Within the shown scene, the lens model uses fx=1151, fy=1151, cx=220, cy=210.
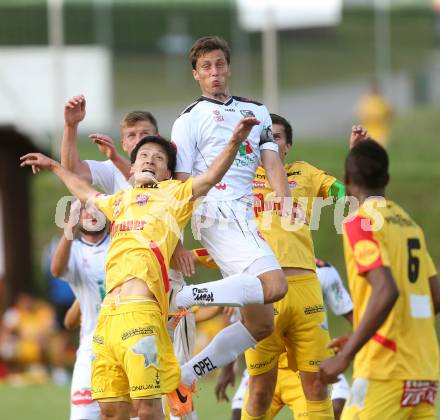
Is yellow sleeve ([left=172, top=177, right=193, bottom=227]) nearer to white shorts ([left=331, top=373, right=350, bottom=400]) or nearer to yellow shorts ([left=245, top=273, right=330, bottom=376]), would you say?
yellow shorts ([left=245, top=273, right=330, bottom=376])

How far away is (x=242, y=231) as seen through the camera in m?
8.06

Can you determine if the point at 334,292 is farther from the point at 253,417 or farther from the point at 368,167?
the point at 368,167

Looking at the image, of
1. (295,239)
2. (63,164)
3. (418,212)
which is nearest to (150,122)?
(63,164)

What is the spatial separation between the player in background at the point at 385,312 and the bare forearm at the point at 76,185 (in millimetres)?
2221

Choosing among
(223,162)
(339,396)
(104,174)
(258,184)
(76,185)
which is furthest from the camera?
(339,396)

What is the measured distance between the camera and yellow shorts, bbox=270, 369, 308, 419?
9.33m

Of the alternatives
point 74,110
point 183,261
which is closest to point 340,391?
point 183,261

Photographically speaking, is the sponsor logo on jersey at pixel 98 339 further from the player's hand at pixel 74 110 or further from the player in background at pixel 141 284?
the player's hand at pixel 74 110

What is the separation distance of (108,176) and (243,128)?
2.30m

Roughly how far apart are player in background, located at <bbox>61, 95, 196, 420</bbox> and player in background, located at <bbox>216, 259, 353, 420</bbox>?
1.06 metres

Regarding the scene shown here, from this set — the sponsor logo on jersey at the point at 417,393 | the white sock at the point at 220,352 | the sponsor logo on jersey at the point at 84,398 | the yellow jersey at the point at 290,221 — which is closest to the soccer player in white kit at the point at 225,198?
the white sock at the point at 220,352

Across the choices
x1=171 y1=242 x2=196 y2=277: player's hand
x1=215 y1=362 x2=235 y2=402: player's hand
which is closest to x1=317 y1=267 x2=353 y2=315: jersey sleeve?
x1=215 y1=362 x2=235 y2=402: player's hand

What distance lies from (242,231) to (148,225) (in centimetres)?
77

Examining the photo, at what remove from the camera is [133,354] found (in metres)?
7.29
